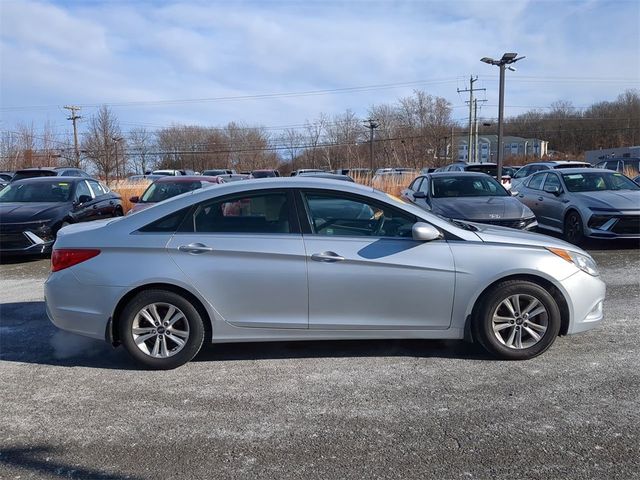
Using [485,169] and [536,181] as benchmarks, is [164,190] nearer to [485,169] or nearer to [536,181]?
[536,181]

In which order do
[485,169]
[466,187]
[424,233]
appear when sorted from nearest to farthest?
1. [424,233]
2. [466,187]
3. [485,169]

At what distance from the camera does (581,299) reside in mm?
4562

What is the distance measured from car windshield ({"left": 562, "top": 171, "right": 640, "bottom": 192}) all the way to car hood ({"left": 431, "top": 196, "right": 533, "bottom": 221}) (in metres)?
1.74

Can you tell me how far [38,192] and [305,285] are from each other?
28.6 ft

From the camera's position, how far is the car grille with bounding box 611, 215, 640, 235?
950cm

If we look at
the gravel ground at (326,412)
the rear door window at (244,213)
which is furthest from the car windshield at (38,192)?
the rear door window at (244,213)

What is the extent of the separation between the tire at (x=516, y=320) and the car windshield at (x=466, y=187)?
20.8ft

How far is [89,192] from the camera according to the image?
461 inches

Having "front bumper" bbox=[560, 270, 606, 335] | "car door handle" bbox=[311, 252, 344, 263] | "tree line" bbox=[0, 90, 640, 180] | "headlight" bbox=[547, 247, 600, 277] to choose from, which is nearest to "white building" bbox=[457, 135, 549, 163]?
"tree line" bbox=[0, 90, 640, 180]

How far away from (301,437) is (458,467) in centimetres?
95

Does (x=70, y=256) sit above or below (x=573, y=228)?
above

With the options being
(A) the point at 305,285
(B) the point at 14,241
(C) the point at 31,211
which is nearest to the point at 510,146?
(C) the point at 31,211

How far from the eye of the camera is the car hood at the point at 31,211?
31.4ft

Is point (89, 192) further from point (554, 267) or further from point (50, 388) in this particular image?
point (554, 267)
